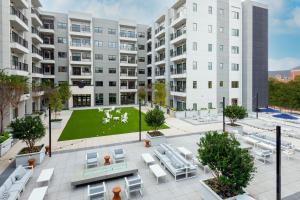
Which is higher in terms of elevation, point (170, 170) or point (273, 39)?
point (273, 39)

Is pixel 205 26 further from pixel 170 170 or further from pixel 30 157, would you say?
pixel 30 157

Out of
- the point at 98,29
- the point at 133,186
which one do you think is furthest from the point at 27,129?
the point at 98,29

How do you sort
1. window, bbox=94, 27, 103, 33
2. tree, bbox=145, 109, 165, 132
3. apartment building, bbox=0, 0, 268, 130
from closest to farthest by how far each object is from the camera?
tree, bbox=145, 109, 165, 132 → apartment building, bbox=0, 0, 268, 130 → window, bbox=94, 27, 103, 33

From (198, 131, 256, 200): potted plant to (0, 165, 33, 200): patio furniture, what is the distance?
8860 millimetres

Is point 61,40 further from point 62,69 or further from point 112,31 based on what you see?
point 112,31

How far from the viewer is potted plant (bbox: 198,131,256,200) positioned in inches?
289

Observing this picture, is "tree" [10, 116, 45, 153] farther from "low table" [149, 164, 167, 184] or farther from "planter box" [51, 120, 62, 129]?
"planter box" [51, 120, 62, 129]

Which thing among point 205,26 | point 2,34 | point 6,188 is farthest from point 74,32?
point 6,188

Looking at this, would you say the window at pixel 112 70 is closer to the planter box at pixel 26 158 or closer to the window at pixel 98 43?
the window at pixel 98 43

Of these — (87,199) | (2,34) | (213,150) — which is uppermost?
(2,34)

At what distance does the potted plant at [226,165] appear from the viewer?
7.35m

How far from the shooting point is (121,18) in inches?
1982

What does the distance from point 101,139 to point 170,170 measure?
10.0 m

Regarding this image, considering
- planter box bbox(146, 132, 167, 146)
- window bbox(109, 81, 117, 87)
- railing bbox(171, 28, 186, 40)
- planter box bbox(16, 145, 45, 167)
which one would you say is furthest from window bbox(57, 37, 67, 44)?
planter box bbox(146, 132, 167, 146)
